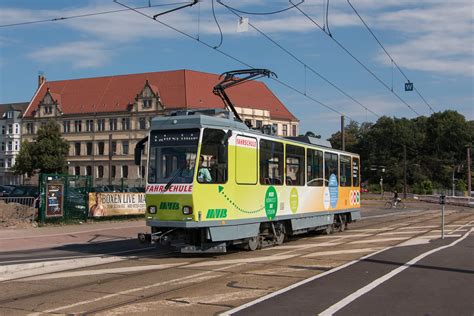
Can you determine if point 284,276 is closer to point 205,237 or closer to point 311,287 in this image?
point 311,287

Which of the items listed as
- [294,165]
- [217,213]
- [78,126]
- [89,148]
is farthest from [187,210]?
[78,126]

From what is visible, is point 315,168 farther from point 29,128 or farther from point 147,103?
point 29,128

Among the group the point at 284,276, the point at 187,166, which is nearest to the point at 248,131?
the point at 187,166

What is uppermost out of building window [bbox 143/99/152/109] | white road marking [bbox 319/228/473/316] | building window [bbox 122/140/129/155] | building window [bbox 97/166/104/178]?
building window [bbox 143/99/152/109]

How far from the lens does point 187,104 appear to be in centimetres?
9006

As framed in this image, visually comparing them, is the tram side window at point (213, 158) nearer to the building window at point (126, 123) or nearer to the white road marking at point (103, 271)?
the white road marking at point (103, 271)

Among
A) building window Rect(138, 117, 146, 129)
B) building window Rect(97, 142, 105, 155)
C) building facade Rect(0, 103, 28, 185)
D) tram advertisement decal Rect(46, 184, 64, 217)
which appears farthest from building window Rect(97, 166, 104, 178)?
tram advertisement decal Rect(46, 184, 64, 217)

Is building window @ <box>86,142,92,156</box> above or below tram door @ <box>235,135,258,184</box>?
above

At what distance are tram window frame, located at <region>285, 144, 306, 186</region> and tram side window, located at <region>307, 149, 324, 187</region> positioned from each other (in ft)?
1.74

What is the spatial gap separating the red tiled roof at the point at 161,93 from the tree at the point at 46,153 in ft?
85.3

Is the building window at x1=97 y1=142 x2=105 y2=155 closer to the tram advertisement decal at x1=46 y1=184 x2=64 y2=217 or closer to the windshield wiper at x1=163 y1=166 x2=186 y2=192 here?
the tram advertisement decal at x1=46 y1=184 x2=64 y2=217

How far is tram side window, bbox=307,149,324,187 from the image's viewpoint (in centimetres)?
1800

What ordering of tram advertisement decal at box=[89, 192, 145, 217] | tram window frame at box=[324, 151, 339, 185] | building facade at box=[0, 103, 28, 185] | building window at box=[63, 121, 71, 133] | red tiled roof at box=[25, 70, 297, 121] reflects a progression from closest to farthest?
tram window frame at box=[324, 151, 339, 185] < tram advertisement decal at box=[89, 192, 145, 217] < red tiled roof at box=[25, 70, 297, 121] < building window at box=[63, 121, 71, 133] < building facade at box=[0, 103, 28, 185]

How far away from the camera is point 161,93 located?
9506cm
